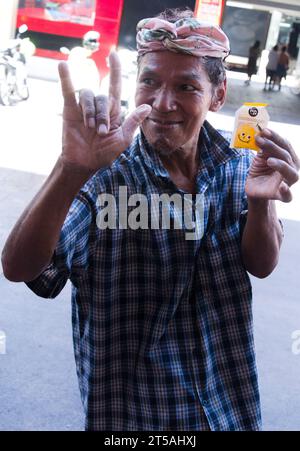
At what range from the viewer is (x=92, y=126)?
1.17 metres

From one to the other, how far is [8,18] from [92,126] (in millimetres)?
13777

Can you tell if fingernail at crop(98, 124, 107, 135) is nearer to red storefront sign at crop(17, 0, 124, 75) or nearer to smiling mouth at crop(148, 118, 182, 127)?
smiling mouth at crop(148, 118, 182, 127)

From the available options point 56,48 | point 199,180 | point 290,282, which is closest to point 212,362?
point 199,180

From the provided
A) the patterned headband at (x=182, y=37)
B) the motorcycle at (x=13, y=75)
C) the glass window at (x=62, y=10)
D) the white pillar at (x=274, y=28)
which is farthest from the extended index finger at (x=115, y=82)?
the white pillar at (x=274, y=28)

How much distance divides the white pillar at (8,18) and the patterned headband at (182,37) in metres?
13.3

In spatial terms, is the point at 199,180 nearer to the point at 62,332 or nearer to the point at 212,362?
the point at 212,362

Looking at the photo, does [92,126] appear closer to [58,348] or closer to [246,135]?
[246,135]

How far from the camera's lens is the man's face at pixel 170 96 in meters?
1.43

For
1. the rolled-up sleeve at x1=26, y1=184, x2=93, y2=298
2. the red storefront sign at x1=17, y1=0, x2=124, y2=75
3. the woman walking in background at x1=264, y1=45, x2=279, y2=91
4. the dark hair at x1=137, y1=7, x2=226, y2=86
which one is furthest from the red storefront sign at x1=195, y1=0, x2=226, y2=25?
the rolled-up sleeve at x1=26, y1=184, x2=93, y2=298

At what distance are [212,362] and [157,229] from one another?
13.1 inches

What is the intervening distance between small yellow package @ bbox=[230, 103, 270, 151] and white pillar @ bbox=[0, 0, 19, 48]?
44.1 feet

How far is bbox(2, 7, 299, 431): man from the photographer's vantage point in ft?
4.62

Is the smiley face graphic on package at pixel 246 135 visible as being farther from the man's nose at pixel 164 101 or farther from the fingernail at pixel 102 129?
the fingernail at pixel 102 129

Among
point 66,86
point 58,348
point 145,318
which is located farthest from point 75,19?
point 66,86
